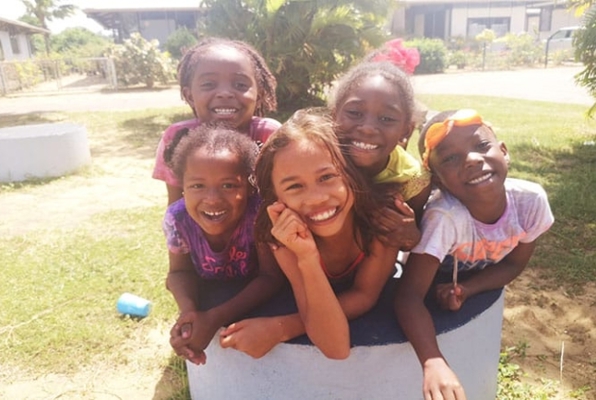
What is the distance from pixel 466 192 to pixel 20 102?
17.1 meters

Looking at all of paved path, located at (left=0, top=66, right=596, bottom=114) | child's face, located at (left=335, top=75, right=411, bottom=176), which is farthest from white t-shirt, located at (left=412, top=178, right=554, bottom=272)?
paved path, located at (left=0, top=66, right=596, bottom=114)

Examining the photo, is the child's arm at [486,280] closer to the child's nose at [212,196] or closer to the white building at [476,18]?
the child's nose at [212,196]

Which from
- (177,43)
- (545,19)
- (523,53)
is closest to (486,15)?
(545,19)

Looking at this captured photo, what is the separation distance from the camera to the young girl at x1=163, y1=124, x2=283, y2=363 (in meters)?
2.03

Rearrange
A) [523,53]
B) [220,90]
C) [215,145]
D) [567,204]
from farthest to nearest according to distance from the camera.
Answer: [523,53]
[567,204]
[220,90]
[215,145]

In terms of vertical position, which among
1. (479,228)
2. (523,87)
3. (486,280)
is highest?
(479,228)

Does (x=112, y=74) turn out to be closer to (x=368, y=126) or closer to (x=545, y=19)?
(x=368, y=126)

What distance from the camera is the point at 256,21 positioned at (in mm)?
Result: 9664

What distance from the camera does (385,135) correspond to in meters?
1.98

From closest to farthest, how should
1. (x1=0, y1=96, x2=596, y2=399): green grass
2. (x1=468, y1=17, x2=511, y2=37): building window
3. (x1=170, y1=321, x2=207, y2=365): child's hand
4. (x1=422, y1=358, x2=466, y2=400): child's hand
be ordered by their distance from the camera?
1. (x1=422, y1=358, x2=466, y2=400): child's hand
2. (x1=170, y1=321, x2=207, y2=365): child's hand
3. (x1=0, y1=96, x2=596, y2=399): green grass
4. (x1=468, y1=17, x2=511, y2=37): building window

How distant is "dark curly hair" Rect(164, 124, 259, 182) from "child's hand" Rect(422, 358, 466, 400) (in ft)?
3.22

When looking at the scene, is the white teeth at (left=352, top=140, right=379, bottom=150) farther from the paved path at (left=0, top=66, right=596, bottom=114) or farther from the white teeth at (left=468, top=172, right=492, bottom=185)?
the paved path at (left=0, top=66, right=596, bottom=114)

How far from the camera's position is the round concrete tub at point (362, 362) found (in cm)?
192

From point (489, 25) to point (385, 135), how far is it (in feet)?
111
